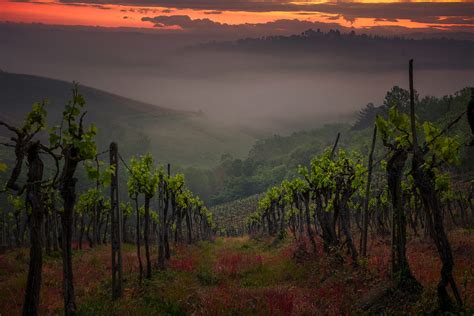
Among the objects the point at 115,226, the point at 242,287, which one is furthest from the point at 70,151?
the point at 242,287

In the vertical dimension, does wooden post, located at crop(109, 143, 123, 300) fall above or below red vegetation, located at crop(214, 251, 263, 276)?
above

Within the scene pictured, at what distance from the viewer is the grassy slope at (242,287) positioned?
13.3 m

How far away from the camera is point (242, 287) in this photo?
61.7 feet

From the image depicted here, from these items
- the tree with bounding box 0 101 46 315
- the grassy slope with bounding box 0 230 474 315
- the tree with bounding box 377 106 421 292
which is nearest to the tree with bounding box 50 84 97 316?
the tree with bounding box 0 101 46 315

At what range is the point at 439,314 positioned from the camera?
1060 centimetres

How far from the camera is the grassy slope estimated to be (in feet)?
43.5

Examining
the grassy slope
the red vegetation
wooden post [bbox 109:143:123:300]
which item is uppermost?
wooden post [bbox 109:143:123:300]

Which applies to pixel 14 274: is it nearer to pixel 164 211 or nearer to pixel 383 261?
pixel 164 211

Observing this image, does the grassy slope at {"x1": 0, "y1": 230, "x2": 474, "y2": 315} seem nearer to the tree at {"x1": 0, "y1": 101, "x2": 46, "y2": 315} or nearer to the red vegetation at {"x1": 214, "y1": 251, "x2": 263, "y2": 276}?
the red vegetation at {"x1": 214, "y1": 251, "x2": 263, "y2": 276}

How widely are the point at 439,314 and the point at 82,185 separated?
139602mm

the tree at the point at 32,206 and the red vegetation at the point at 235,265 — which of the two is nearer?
the tree at the point at 32,206

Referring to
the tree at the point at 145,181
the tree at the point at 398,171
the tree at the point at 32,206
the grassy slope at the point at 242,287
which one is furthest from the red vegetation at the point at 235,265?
the tree at the point at 32,206

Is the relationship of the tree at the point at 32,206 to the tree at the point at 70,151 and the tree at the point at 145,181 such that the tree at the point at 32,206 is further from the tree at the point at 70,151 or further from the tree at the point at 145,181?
the tree at the point at 145,181

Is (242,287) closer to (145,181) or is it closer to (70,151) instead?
(145,181)
